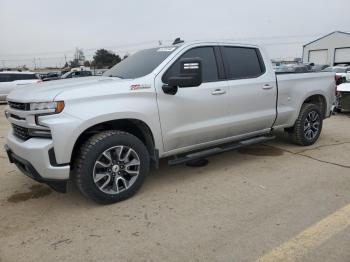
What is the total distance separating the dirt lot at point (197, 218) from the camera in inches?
119

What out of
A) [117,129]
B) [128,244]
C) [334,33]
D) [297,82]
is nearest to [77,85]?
[117,129]

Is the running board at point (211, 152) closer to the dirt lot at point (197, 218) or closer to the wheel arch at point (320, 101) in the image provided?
the dirt lot at point (197, 218)

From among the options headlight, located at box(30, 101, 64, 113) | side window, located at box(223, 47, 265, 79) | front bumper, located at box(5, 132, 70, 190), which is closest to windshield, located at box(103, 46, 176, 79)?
side window, located at box(223, 47, 265, 79)

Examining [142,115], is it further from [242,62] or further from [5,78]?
[5,78]

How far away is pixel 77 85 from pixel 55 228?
153 centimetres

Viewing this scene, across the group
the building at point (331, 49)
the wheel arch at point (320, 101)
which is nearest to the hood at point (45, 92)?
the wheel arch at point (320, 101)

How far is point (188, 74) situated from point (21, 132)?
1986 mm

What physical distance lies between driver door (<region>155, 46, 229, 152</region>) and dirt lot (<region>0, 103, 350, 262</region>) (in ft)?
1.96

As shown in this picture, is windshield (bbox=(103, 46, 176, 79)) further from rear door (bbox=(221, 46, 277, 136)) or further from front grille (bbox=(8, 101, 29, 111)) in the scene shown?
front grille (bbox=(8, 101, 29, 111))

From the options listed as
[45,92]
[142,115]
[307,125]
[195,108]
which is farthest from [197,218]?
[307,125]

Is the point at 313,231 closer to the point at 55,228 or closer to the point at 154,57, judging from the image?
the point at 55,228

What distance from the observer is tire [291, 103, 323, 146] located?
617 centimetres

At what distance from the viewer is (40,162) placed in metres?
3.59

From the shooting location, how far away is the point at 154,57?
15.4ft
